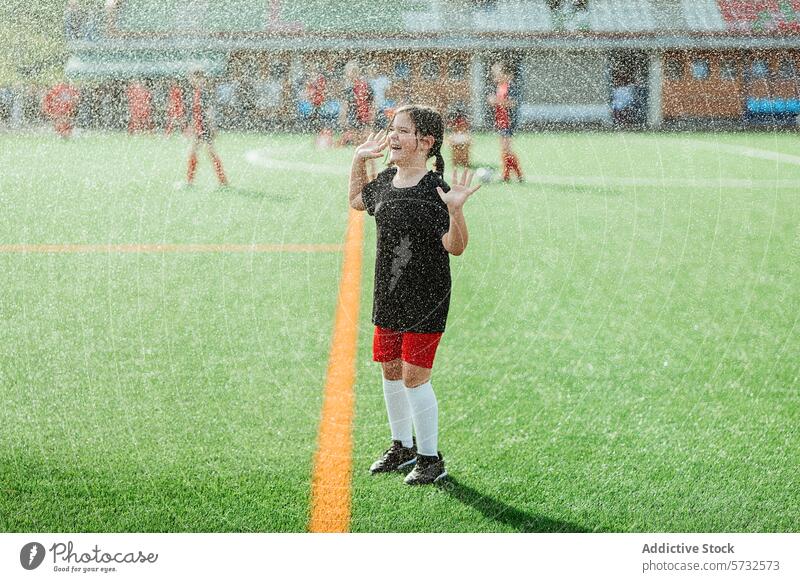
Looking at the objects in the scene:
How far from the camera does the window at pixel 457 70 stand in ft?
6.20

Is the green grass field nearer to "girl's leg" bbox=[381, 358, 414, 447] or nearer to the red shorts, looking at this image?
"girl's leg" bbox=[381, 358, 414, 447]

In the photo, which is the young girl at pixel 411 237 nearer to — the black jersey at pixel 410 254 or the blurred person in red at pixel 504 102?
the black jersey at pixel 410 254

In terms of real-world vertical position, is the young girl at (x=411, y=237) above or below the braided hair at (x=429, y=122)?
below

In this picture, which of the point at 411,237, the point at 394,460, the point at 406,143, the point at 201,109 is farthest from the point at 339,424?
the point at 201,109

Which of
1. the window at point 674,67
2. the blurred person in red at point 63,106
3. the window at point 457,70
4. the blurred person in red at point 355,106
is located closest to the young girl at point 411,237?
the blurred person in red at point 355,106

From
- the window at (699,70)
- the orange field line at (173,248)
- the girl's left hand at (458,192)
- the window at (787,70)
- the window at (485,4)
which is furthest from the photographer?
the orange field line at (173,248)

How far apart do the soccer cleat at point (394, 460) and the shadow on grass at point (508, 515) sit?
0.09 m

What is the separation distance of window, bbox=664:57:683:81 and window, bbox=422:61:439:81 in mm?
1358

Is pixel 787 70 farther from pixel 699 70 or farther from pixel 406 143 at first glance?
pixel 406 143

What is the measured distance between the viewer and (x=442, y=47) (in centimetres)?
196

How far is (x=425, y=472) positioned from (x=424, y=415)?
114 mm

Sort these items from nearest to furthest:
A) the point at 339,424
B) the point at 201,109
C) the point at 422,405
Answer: the point at 422,405 < the point at 339,424 < the point at 201,109

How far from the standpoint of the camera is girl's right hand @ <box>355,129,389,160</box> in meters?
1.49

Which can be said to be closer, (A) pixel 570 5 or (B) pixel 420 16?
(B) pixel 420 16
